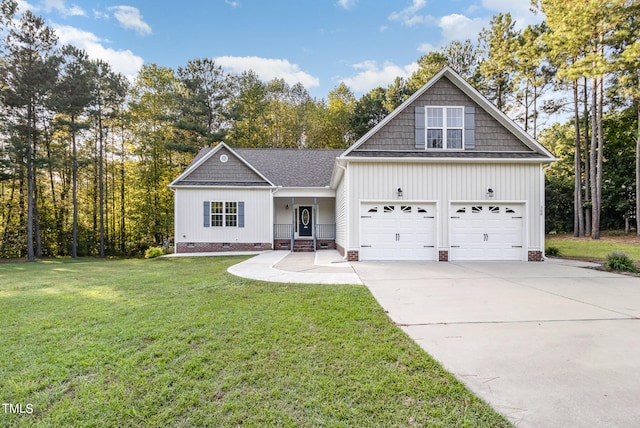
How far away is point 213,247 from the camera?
14.6 m

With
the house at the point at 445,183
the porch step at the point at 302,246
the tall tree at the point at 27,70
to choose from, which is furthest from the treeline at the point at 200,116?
the porch step at the point at 302,246

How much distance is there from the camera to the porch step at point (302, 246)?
48.2ft

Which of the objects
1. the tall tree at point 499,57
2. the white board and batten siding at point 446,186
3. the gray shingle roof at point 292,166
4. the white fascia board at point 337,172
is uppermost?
the tall tree at point 499,57

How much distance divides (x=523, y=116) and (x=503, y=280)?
64.6 feet

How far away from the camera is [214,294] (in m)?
5.70

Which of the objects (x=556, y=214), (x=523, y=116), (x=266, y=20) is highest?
(x=266, y=20)

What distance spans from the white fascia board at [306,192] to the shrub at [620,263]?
10.5 metres

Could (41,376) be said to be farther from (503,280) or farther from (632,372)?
(503,280)

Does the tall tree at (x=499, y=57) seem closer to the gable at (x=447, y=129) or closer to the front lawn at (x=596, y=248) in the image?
the front lawn at (x=596, y=248)

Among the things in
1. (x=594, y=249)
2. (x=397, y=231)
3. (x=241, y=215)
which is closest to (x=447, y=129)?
(x=397, y=231)

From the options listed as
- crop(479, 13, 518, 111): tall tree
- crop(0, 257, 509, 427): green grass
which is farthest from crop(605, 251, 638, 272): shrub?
crop(479, 13, 518, 111): tall tree

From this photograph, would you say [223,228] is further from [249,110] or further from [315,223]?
[249,110]

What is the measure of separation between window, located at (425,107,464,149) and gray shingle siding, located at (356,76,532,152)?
246 mm

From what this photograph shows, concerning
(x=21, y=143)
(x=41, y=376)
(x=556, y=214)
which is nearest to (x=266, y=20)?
(x=21, y=143)
